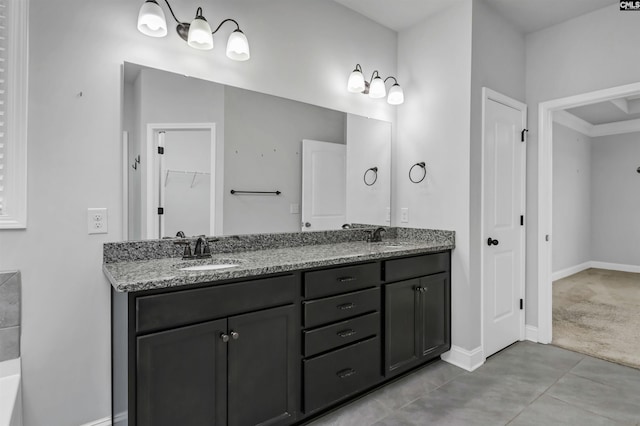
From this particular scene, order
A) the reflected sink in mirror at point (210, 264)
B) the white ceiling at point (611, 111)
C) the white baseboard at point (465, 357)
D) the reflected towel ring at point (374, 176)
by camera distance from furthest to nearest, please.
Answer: the white ceiling at point (611, 111), the reflected towel ring at point (374, 176), the white baseboard at point (465, 357), the reflected sink in mirror at point (210, 264)

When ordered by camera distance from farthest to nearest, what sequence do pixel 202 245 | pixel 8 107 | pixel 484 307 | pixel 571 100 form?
pixel 571 100
pixel 484 307
pixel 202 245
pixel 8 107

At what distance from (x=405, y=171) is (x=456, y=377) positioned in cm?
171

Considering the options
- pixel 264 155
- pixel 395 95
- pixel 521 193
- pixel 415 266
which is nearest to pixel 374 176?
pixel 395 95

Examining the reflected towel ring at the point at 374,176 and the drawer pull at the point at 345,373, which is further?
the reflected towel ring at the point at 374,176

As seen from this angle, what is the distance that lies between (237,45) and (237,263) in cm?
130

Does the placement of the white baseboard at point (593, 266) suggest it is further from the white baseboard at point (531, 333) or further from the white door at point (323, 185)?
the white door at point (323, 185)

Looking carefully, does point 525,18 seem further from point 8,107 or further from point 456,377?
point 8,107

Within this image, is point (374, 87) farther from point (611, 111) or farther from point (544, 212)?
point (611, 111)

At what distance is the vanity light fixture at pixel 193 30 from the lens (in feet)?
5.84

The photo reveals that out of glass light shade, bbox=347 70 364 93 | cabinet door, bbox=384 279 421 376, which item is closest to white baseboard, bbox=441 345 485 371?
cabinet door, bbox=384 279 421 376

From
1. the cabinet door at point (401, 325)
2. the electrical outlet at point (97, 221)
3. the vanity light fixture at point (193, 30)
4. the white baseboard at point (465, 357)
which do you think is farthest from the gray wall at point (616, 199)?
the electrical outlet at point (97, 221)

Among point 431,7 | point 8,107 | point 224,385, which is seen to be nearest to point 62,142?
point 8,107

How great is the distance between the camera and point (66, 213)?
170 centimetres

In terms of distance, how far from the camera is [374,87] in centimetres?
292
